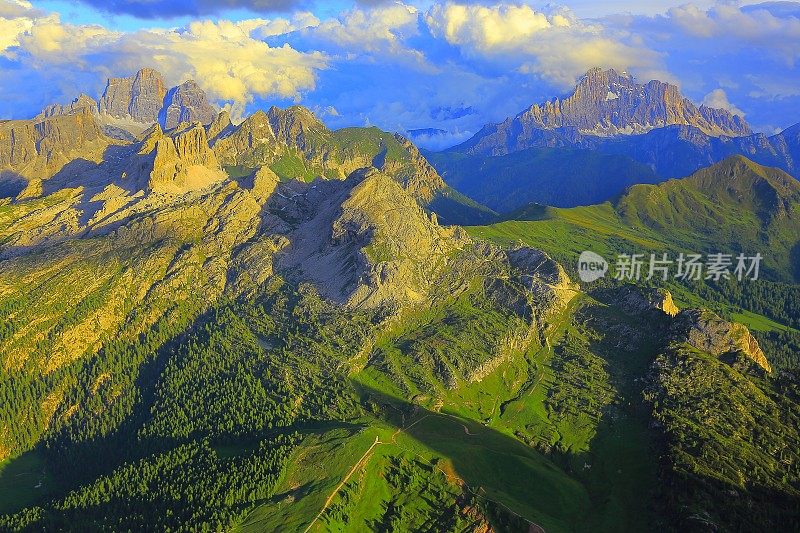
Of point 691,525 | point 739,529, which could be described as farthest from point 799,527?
point 691,525

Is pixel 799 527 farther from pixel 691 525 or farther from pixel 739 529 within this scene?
pixel 691 525
